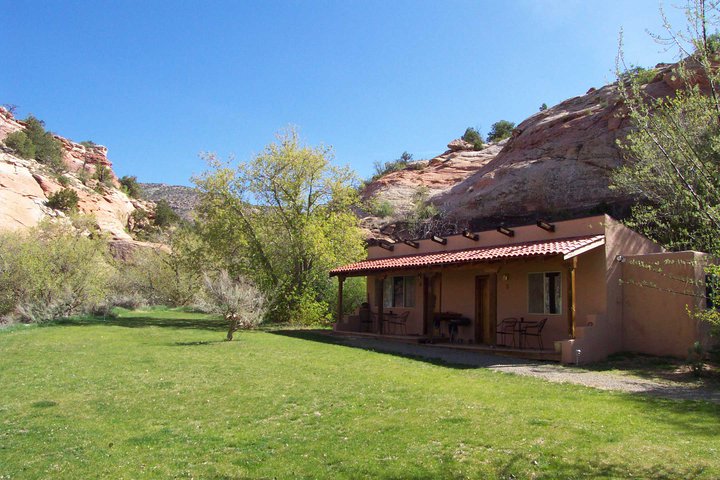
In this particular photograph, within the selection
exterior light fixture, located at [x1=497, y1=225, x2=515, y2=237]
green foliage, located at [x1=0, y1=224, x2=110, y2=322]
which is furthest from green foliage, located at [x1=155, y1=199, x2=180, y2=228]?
exterior light fixture, located at [x1=497, y1=225, x2=515, y2=237]

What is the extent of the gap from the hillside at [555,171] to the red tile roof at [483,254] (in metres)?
12.7

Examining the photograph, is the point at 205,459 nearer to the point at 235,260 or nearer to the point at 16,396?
the point at 16,396

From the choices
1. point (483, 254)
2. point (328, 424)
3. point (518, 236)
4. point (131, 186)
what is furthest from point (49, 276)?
point (131, 186)

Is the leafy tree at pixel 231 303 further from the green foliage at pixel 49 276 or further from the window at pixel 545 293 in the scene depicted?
the green foliage at pixel 49 276

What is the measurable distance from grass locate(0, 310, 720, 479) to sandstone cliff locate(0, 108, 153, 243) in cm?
2455

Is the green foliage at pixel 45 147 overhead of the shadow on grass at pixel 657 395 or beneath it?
overhead

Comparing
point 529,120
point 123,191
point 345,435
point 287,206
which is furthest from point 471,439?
point 123,191

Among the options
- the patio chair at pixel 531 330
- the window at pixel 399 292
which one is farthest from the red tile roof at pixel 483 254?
the patio chair at pixel 531 330

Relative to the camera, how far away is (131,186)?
68812 mm

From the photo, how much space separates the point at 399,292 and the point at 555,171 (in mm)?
15054

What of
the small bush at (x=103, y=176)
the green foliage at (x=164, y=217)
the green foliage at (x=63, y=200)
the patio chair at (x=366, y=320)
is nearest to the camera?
the patio chair at (x=366, y=320)

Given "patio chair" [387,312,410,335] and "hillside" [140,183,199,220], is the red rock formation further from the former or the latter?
"hillside" [140,183,199,220]

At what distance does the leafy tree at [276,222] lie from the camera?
2520 centimetres

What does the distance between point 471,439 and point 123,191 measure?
67.5m
